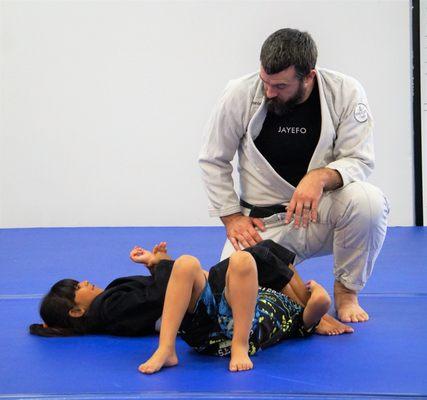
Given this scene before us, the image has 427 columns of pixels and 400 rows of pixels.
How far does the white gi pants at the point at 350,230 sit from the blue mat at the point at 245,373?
0.19 metres

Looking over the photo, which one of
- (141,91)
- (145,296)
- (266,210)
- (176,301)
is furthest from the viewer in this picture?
(141,91)

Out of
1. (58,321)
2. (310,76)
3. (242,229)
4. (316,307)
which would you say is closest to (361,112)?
(310,76)

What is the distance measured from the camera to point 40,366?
7.17 feet

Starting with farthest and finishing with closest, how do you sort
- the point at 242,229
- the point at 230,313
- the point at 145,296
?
1. the point at 242,229
2. the point at 145,296
3. the point at 230,313

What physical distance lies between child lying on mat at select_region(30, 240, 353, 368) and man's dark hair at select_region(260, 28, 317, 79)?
621 millimetres

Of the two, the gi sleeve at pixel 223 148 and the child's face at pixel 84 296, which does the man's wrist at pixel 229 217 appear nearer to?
the gi sleeve at pixel 223 148

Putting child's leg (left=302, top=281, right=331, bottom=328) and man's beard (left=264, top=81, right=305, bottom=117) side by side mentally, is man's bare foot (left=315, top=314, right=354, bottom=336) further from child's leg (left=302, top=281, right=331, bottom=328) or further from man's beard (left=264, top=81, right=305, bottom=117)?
man's beard (left=264, top=81, right=305, bottom=117)

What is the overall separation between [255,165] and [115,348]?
95 centimetres

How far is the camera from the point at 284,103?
9.23 feet

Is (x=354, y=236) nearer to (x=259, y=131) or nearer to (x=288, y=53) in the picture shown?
(x=259, y=131)

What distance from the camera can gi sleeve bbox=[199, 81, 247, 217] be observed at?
2.91m

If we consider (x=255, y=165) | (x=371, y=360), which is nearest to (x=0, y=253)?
(x=255, y=165)

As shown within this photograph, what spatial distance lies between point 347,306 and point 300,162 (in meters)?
0.59

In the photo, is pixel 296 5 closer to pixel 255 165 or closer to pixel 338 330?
pixel 255 165
